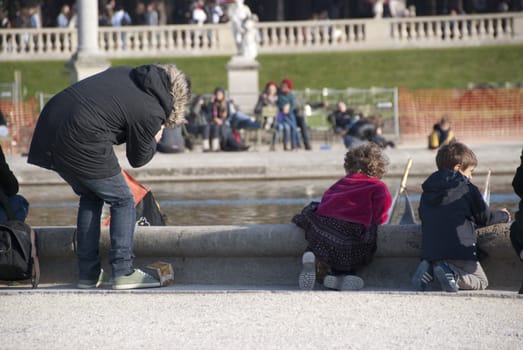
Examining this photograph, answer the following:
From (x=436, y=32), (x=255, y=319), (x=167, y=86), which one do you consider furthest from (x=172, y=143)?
(x=436, y=32)

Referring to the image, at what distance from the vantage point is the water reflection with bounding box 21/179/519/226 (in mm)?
12453

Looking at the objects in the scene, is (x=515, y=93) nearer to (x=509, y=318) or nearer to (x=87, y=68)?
(x=87, y=68)

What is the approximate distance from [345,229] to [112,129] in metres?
1.67

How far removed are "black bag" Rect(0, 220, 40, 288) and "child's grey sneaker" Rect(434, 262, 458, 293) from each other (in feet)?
8.68

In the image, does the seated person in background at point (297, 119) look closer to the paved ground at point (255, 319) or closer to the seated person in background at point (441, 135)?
the seated person in background at point (441, 135)

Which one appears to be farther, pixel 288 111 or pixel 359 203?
pixel 288 111

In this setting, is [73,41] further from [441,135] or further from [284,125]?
[441,135]

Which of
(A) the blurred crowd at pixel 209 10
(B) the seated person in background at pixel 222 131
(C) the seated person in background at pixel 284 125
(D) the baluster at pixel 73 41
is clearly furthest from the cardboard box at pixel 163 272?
(D) the baluster at pixel 73 41

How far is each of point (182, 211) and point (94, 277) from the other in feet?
18.1

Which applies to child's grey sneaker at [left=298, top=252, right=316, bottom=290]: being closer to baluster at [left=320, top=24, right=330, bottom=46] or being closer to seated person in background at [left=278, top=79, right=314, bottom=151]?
seated person in background at [left=278, top=79, right=314, bottom=151]

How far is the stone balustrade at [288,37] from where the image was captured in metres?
38.1

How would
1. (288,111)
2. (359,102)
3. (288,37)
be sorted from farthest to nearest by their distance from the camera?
(288,37)
(359,102)
(288,111)

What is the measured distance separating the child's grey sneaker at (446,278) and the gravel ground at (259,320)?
0.09 metres

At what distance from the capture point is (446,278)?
23.7 ft
